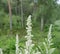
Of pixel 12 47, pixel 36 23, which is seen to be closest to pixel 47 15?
pixel 36 23

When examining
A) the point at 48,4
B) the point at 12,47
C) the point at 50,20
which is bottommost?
the point at 12,47

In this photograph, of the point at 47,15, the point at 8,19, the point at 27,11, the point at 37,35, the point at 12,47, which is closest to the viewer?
the point at 12,47

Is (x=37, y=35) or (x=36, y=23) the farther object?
(x=36, y=23)

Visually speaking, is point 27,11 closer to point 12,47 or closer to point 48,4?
point 48,4

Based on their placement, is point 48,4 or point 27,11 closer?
point 48,4

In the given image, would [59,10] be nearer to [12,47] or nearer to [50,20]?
[50,20]

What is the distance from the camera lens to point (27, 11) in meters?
20.3

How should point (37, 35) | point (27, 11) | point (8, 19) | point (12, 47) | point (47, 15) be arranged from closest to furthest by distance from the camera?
point (12, 47) < point (37, 35) < point (47, 15) < point (8, 19) < point (27, 11)

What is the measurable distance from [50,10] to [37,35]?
233 cm

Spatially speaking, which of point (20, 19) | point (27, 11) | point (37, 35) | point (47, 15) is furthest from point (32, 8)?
point (37, 35)

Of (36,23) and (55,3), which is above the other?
(55,3)

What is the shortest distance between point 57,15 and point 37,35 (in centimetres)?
216

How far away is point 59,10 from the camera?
651 inches

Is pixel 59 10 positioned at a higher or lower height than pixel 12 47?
higher
